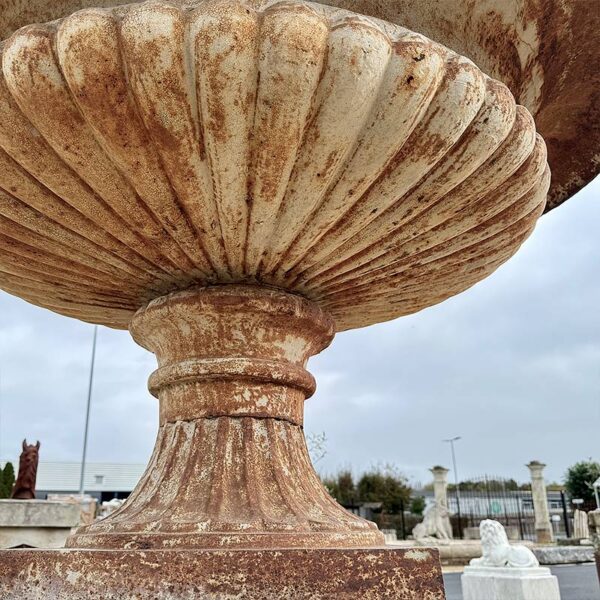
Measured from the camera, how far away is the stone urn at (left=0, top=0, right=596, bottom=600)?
1.24 meters

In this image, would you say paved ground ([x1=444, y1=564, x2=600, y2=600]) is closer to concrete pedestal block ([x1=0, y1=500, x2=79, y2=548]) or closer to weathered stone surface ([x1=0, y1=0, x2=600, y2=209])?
concrete pedestal block ([x1=0, y1=500, x2=79, y2=548])

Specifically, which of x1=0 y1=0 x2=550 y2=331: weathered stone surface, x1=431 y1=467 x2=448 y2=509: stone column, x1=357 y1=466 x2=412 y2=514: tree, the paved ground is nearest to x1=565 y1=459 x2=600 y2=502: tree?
x1=357 y1=466 x2=412 y2=514: tree

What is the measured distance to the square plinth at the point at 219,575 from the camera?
123 centimetres

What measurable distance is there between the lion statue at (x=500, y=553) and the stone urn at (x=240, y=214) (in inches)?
169

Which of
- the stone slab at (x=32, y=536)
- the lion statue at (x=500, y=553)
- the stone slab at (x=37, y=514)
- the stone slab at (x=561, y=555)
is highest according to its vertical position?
the stone slab at (x=37, y=514)

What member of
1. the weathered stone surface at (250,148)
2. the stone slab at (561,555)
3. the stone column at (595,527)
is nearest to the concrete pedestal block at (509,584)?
the stone column at (595,527)

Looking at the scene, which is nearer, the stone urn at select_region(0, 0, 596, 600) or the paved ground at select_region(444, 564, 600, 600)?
the stone urn at select_region(0, 0, 596, 600)

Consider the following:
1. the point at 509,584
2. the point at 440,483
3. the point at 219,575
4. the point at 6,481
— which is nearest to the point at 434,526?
the point at 440,483

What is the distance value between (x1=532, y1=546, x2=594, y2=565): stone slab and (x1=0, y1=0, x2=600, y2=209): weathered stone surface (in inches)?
478

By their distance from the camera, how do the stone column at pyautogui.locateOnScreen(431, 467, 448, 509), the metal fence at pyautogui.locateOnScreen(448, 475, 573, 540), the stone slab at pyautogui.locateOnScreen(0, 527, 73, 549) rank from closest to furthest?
the stone slab at pyautogui.locateOnScreen(0, 527, 73, 549)
the stone column at pyautogui.locateOnScreen(431, 467, 448, 509)
the metal fence at pyautogui.locateOnScreen(448, 475, 573, 540)

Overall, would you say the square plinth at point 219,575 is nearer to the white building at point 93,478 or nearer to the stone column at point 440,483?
the stone column at point 440,483

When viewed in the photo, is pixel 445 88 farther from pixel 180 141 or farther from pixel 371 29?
pixel 180 141

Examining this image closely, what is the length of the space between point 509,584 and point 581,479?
34340 mm

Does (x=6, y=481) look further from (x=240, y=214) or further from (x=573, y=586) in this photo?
(x=240, y=214)
